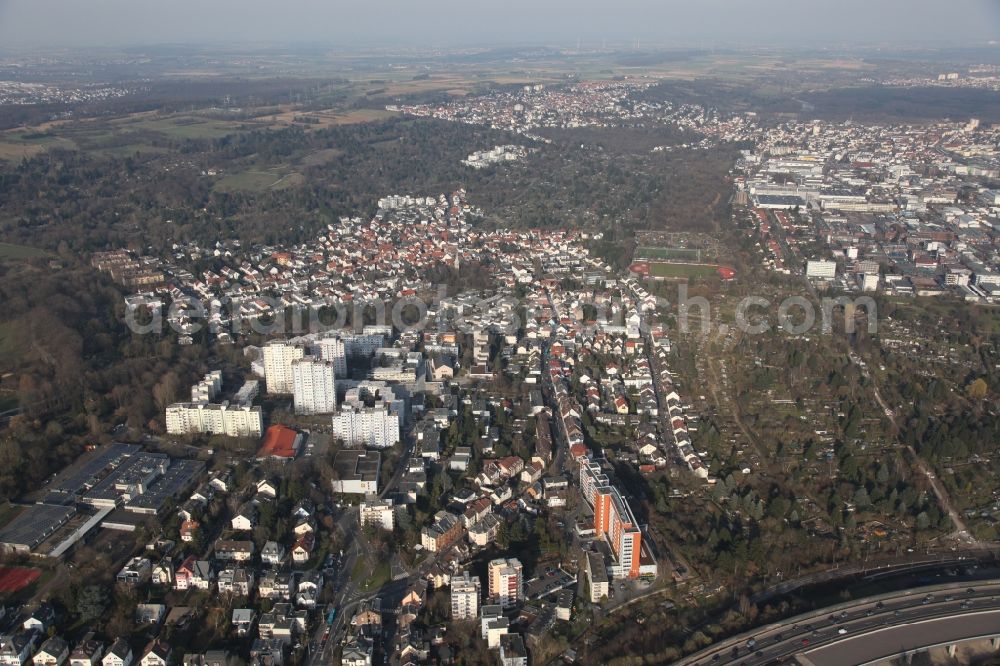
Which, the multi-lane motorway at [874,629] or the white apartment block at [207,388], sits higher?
the white apartment block at [207,388]

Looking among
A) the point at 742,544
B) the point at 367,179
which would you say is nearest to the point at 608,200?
the point at 367,179

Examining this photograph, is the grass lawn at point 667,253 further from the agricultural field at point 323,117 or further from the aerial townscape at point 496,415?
the agricultural field at point 323,117

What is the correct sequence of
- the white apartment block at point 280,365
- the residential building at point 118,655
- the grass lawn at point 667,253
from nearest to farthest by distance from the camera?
1. the residential building at point 118,655
2. the white apartment block at point 280,365
3. the grass lawn at point 667,253

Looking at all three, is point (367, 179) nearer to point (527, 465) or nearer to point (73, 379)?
point (73, 379)

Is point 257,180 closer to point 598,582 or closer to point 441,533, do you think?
point 441,533

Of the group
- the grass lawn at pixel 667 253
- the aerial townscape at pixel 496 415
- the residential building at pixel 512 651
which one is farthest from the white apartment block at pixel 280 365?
the grass lawn at pixel 667 253
